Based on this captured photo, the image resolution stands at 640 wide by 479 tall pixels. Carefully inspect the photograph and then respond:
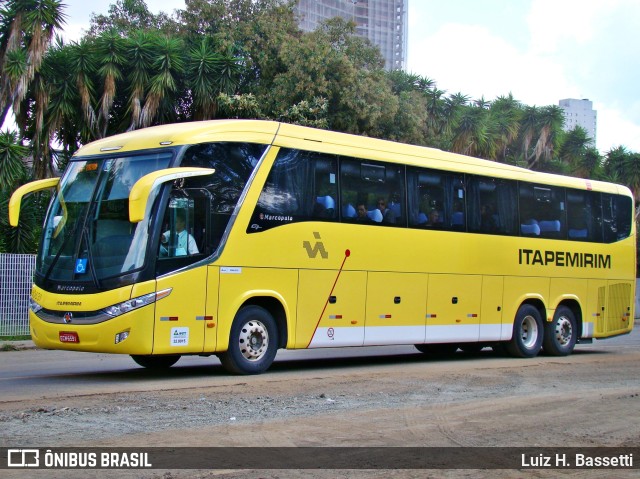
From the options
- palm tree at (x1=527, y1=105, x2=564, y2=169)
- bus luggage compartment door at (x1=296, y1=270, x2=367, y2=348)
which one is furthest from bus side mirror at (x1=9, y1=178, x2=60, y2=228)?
palm tree at (x1=527, y1=105, x2=564, y2=169)

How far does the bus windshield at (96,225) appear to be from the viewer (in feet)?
40.7

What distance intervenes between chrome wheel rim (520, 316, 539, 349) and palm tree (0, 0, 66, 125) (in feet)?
54.6

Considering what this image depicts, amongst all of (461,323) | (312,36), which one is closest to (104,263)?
(461,323)

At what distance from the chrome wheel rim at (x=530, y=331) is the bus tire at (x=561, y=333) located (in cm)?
47

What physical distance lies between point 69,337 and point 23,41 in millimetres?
18489

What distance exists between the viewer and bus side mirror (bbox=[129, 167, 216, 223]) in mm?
11604

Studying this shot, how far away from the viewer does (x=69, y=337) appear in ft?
40.5

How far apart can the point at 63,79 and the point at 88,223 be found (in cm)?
1708

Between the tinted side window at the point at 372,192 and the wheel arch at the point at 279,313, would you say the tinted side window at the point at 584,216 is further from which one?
the wheel arch at the point at 279,313

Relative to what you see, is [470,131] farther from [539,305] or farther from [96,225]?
[96,225]

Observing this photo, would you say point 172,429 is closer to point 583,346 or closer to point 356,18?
point 583,346

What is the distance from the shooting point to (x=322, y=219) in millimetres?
14797

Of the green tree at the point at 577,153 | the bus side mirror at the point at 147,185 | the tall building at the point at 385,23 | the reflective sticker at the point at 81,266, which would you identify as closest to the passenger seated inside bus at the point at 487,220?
the bus side mirror at the point at 147,185

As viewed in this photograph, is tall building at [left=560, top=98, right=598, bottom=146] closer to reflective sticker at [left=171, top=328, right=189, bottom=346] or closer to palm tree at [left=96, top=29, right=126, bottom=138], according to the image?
palm tree at [left=96, top=29, right=126, bottom=138]
